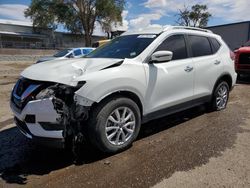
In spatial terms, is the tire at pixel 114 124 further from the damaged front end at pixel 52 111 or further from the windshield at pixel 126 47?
the windshield at pixel 126 47

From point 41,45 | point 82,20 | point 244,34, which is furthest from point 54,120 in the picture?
point 41,45

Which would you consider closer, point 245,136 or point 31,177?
point 31,177

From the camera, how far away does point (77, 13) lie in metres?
38.9

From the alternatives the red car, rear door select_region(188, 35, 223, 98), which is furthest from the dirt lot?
the red car

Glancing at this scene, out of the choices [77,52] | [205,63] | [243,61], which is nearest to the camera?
[205,63]

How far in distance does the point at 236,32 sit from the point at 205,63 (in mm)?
26006

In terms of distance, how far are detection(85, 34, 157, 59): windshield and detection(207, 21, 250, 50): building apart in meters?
25.8

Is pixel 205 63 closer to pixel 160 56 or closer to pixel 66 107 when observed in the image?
pixel 160 56

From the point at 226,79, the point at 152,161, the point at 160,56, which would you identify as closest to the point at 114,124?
the point at 152,161

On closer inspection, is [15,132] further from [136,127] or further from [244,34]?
[244,34]

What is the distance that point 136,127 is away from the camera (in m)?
3.70

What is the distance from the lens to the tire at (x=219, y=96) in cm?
530

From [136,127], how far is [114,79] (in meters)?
0.87

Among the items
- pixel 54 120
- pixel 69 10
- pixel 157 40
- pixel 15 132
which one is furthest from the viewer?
pixel 69 10
